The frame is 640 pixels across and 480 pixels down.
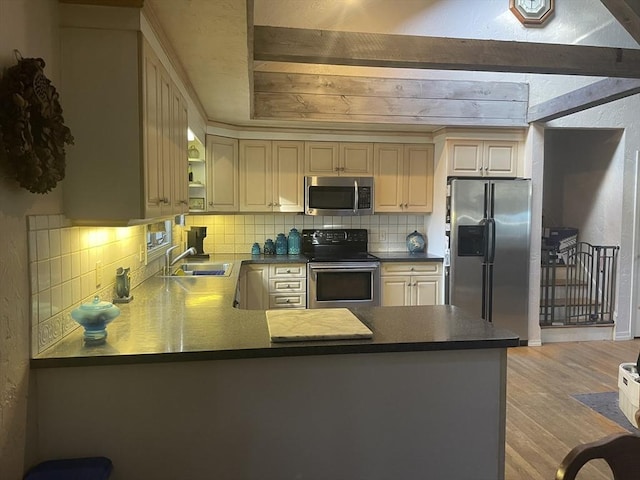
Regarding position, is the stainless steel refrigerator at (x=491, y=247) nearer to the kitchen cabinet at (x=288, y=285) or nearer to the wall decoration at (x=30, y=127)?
the kitchen cabinet at (x=288, y=285)

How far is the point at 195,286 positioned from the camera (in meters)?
2.93

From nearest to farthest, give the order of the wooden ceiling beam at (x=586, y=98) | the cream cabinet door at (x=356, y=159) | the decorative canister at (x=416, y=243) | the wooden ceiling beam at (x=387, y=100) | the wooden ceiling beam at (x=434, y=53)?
1. the wooden ceiling beam at (x=434, y=53)
2. the wooden ceiling beam at (x=586, y=98)
3. the wooden ceiling beam at (x=387, y=100)
4. the cream cabinet door at (x=356, y=159)
5. the decorative canister at (x=416, y=243)

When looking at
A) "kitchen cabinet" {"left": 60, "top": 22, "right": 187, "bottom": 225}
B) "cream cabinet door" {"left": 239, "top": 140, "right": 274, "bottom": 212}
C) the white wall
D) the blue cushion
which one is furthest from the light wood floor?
"cream cabinet door" {"left": 239, "top": 140, "right": 274, "bottom": 212}

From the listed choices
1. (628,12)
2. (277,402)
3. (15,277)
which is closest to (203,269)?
(277,402)

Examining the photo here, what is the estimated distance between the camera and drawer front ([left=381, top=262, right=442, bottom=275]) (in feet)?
14.9

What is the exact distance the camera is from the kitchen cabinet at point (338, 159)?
4688 millimetres

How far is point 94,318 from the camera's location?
162 cm

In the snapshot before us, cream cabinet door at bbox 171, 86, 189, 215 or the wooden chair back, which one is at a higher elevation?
cream cabinet door at bbox 171, 86, 189, 215

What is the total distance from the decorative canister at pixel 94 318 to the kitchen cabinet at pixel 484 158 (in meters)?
3.65

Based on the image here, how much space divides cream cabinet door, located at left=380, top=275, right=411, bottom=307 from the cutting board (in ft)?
8.31

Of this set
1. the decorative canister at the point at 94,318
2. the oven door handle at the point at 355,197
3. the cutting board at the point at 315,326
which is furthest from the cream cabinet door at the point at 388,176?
the decorative canister at the point at 94,318

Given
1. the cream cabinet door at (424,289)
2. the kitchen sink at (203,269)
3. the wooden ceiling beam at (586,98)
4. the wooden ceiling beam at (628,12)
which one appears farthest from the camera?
the cream cabinet door at (424,289)

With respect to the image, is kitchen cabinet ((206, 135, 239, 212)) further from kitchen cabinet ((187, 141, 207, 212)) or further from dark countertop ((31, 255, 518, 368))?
dark countertop ((31, 255, 518, 368))

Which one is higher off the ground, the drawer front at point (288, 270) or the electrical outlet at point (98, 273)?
the electrical outlet at point (98, 273)
